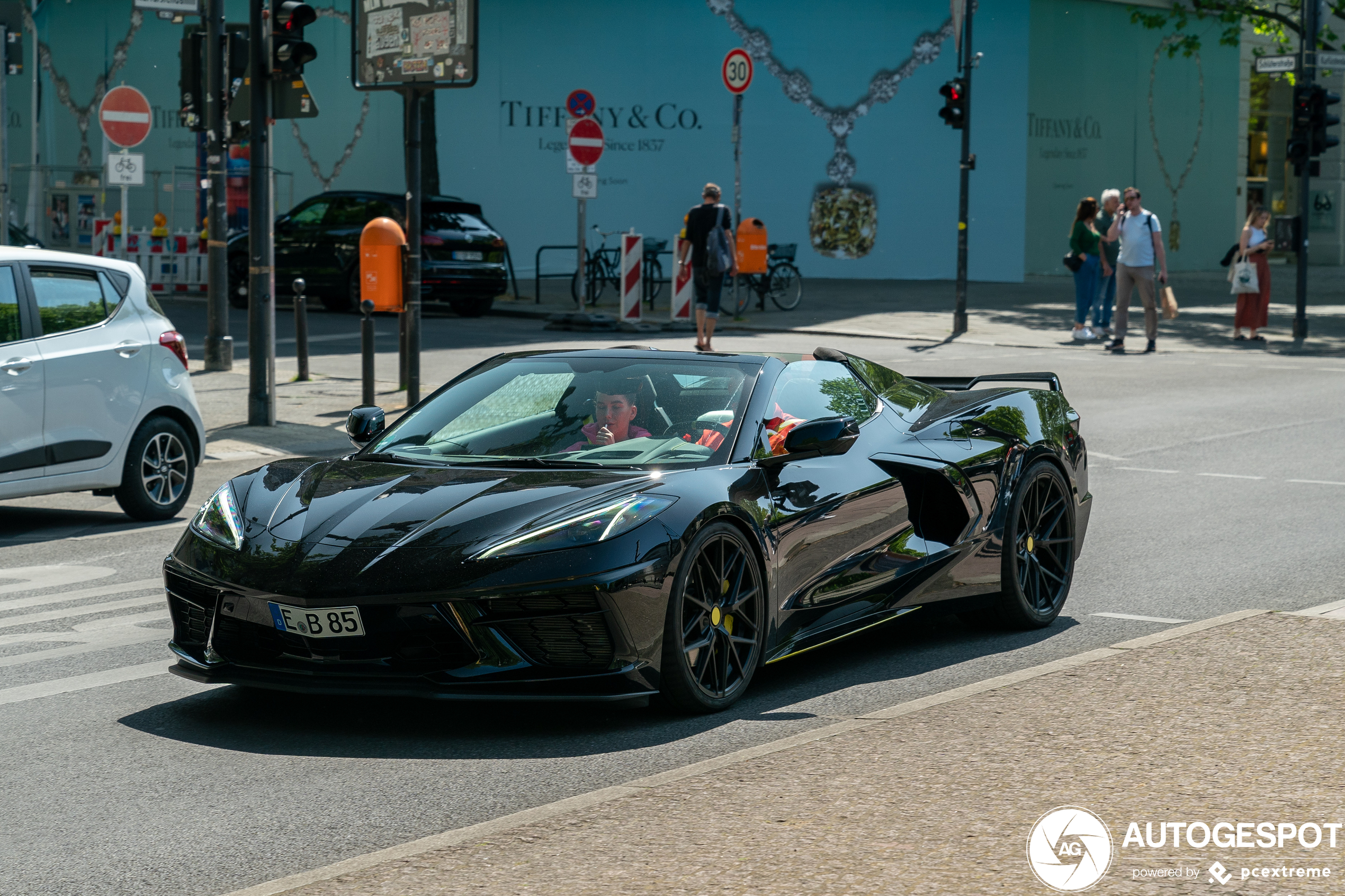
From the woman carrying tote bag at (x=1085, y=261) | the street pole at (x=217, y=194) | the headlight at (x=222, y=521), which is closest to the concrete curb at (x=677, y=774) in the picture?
the headlight at (x=222, y=521)

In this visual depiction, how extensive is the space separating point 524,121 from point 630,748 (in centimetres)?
2951

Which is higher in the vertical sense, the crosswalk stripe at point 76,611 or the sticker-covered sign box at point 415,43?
Answer: the sticker-covered sign box at point 415,43

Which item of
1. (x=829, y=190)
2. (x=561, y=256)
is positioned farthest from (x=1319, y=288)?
(x=561, y=256)

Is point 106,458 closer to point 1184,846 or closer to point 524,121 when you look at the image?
point 1184,846

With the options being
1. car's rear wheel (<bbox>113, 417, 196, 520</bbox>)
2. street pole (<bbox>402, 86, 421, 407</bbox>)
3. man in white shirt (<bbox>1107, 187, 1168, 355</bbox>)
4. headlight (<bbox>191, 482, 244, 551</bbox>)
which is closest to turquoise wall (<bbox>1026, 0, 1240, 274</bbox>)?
man in white shirt (<bbox>1107, 187, 1168, 355</bbox>)

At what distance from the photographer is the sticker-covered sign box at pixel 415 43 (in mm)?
15148

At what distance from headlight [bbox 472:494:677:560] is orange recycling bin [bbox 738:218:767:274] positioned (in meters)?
20.5

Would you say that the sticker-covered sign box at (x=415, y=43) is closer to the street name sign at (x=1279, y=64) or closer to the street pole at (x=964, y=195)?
the street pole at (x=964, y=195)

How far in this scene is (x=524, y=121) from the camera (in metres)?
33.8

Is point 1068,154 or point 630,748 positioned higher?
point 1068,154

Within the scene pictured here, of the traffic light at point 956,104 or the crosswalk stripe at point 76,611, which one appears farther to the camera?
the traffic light at point 956,104

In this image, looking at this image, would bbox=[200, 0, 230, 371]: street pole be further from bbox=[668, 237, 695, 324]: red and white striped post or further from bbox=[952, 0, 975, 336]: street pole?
bbox=[952, 0, 975, 336]: street pole

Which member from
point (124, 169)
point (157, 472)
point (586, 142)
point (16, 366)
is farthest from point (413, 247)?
point (586, 142)

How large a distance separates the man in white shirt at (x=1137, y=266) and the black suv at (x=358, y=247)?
8.73 meters
